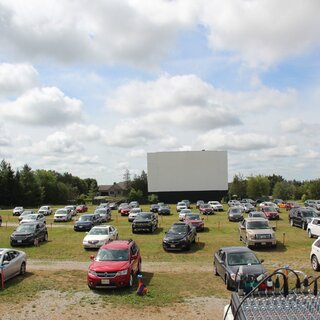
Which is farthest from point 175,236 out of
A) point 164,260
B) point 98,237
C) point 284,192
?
point 284,192

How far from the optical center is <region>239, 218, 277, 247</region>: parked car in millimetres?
25406

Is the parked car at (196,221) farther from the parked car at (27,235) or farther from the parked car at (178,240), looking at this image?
the parked car at (27,235)

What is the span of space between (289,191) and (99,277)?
10007 centimetres

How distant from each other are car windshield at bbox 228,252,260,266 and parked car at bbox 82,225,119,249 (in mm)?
10864

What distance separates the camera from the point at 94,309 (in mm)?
12797

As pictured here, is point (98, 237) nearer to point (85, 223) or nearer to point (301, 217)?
point (85, 223)

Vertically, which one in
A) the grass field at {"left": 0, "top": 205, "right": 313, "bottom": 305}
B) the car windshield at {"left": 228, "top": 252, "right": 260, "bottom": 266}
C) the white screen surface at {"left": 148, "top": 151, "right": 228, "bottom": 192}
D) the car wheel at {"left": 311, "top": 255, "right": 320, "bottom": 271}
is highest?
the white screen surface at {"left": 148, "top": 151, "right": 228, "bottom": 192}

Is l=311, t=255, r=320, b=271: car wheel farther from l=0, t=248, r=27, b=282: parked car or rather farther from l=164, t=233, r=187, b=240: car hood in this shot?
l=0, t=248, r=27, b=282: parked car

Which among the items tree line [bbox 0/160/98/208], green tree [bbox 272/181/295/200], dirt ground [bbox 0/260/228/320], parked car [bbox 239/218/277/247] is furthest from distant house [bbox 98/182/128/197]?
dirt ground [bbox 0/260/228/320]

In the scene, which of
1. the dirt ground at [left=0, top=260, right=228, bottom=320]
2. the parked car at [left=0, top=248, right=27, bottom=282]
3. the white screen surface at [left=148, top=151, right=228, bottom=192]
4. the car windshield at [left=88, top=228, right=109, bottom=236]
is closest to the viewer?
the dirt ground at [left=0, top=260, right=228, bottom=320]

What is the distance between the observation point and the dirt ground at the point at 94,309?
39.7 ft

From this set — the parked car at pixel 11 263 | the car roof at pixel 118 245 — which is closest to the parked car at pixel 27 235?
the parked car at pixel 11 263

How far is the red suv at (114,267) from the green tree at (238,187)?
97.5 meters

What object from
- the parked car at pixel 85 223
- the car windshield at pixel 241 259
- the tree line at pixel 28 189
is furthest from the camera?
the tree line at pixel 28 189
